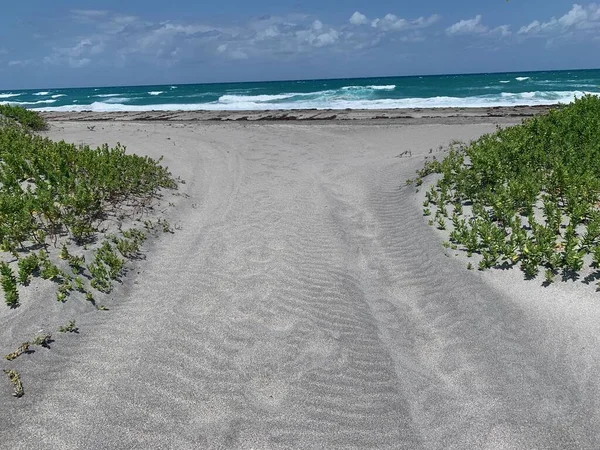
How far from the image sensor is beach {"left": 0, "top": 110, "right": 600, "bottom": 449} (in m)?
3.86

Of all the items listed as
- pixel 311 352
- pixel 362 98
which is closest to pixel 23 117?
pixel 311 352

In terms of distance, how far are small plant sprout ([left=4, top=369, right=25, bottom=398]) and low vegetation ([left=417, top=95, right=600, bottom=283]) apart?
5395 mm

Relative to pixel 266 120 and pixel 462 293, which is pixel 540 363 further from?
pixel 266 120

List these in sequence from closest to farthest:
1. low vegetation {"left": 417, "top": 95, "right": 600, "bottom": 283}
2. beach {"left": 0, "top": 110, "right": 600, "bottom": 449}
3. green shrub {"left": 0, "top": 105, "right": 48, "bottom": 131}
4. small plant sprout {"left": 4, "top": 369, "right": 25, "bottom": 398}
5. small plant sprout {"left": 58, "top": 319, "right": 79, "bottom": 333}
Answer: beach {"left": 0, "top": 110, "right": 600, "bottom": 449}
small plant sprout {"left": 4, "top": 369, "right": 25, "bottom": 398}
small plant sprout {"left": 58, "top": 319, "right": 79, "bottom": 333}
low vegetation {"left": 417, "top": 95, "right": 600, "bottom": 283}
green shrub {"left": 0, "top": 105, "right": 48, "bottom": 131}

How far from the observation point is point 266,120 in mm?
28141

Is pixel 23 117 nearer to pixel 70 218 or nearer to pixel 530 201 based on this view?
pixel 70 218

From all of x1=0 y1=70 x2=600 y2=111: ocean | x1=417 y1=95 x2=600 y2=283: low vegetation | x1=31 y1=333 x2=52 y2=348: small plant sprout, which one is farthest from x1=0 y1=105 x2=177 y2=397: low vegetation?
x1=0 y1=70 x2=600 y2=111: ocean

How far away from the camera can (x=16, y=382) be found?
13.6 ft

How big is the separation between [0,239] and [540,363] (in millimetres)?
6837

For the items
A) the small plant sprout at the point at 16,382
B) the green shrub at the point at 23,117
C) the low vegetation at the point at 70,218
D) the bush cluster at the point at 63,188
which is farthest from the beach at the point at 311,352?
the green shrub at the point at 23,117

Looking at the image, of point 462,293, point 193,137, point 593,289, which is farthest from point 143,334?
point 193,137

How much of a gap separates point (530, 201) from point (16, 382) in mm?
7457

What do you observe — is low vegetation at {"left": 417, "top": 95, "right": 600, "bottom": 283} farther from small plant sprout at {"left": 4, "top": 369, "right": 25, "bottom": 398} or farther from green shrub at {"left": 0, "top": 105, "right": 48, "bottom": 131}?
green shrub at {"left": 0, "top": 105, "right": 48, "bottom": 131}

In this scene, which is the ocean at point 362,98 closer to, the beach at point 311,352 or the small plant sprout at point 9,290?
the beach at point 311,352
